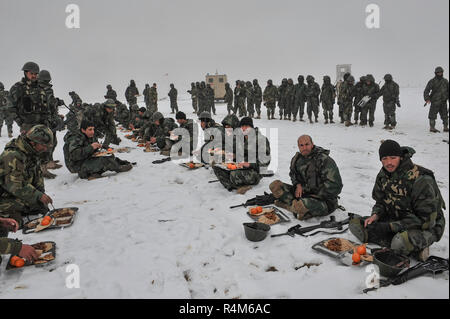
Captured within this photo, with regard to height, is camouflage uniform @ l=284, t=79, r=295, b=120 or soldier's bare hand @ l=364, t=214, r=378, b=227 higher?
camouflage uniform @ l=284, t=79, r=295, b=120

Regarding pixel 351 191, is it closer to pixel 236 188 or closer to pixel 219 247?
pixel 236 188

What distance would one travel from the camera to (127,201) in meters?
5.27

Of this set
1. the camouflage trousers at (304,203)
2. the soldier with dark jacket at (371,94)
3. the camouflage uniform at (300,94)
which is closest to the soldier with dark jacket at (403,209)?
the camouflage trousers at (304,203)

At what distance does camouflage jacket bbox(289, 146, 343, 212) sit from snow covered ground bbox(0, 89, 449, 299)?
41 cm

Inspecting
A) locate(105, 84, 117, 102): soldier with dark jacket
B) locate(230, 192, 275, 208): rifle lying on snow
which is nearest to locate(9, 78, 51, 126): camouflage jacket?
locate(230, 192, 275, 208): rifle lying on snow

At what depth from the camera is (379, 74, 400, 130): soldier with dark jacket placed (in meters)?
11.0

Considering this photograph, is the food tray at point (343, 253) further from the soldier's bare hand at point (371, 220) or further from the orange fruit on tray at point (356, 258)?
the soldier's bare hand at point (371, 220)

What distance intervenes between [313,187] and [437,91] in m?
8.62

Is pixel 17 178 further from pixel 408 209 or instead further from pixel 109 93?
pixel 109 93

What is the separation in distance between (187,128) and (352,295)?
278 inches

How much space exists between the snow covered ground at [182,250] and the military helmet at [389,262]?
0.16 meters

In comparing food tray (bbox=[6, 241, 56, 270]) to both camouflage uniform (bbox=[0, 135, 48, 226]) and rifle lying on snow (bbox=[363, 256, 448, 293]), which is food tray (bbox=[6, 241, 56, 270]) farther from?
rifle lying on snow (bbox=[363, 256, 448, 293])

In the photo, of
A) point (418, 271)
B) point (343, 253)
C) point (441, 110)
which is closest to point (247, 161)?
point (343, 253)
